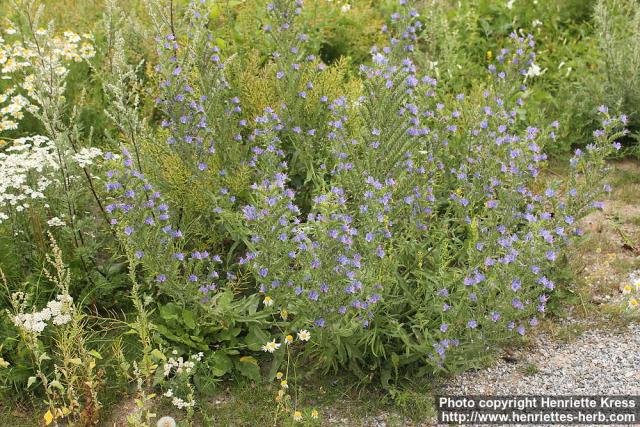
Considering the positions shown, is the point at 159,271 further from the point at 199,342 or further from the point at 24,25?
the point at 24,25

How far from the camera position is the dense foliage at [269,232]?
3381 millimetres

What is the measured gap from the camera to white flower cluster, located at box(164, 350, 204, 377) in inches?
135

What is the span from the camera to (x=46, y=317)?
3.47 metres

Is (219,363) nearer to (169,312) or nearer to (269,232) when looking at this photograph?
(169,312)

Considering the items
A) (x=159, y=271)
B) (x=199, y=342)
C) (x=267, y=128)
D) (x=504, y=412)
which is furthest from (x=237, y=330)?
(x=504, y=412)

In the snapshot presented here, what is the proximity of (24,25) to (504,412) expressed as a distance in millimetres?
5112

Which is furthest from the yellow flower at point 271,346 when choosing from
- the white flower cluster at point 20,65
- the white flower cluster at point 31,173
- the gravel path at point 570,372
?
the white flower cluster at point 20,65

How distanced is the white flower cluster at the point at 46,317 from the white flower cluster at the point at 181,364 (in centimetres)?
54

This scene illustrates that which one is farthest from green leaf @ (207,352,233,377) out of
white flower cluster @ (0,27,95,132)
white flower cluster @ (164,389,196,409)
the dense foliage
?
white flower cluster @ (0,27,95,132)

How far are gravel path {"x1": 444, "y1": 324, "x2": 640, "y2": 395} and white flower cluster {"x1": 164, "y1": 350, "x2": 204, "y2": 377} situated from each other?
133cm

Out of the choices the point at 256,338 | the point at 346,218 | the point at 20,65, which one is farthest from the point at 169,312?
the point at 20,65

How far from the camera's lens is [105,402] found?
3.62 metres

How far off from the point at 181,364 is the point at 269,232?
81 cm

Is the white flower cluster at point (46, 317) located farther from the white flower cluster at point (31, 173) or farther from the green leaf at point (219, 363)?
the green leaf at point (219, 363)
